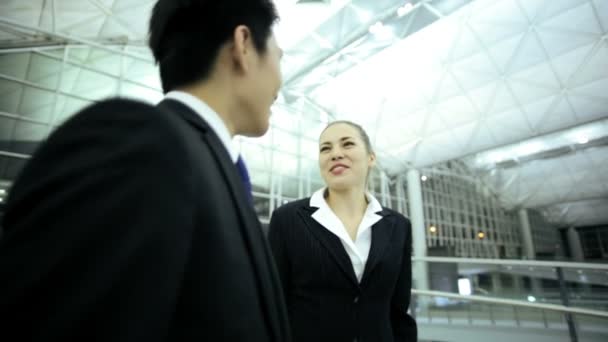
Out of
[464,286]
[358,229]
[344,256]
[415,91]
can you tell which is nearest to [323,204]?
[358,229]

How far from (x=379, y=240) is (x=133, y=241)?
1.94 meters

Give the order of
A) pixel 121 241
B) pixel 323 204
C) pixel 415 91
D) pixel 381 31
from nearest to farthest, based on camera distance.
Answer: pixel 121 241 → pixel 323 204 → pixel 381 31 → pixel 415 91

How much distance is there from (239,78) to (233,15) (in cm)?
24

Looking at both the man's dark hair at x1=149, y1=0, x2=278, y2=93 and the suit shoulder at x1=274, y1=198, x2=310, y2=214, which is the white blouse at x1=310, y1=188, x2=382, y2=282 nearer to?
the suit shoulder at x1=274, y1=198, x2=310, y2=214

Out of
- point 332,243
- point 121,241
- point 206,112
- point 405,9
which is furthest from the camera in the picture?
point 405,9

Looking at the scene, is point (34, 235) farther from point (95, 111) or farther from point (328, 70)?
point (328, 70)

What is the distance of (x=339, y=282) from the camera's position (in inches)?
84.7

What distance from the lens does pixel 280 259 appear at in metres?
2.37

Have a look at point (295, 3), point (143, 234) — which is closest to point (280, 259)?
point (143, 234)

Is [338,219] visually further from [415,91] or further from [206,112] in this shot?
[415,91]

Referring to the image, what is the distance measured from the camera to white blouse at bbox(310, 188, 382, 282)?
2270 millimetres

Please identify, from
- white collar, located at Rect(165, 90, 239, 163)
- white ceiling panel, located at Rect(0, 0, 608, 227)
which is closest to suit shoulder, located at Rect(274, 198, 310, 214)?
white collar, located at Rect(165, 90, 239, 163)

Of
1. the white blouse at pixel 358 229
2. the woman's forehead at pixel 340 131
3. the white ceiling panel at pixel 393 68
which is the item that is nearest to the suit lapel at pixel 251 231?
the white blouse at pixel 358 229

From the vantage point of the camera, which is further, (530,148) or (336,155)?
(530,148)
